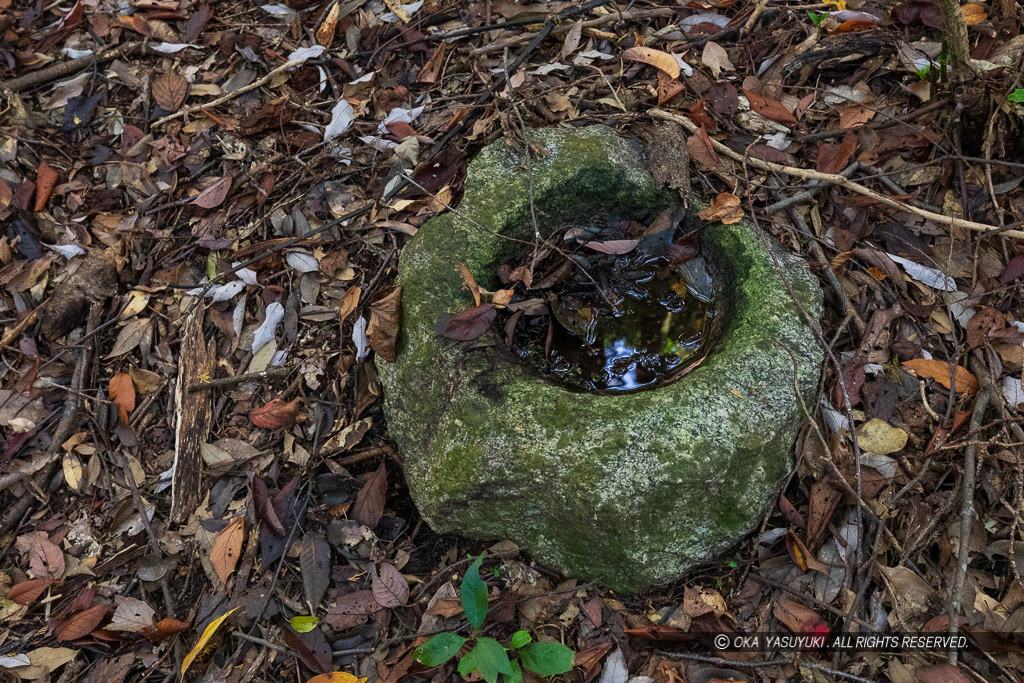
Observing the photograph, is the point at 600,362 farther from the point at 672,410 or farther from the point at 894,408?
the point at 894,408

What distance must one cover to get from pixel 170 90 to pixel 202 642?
2507 millimetres

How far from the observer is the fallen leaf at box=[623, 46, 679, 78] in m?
2.65

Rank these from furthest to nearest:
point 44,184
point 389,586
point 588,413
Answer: point 44,184 < point 389,586 < point 588,413

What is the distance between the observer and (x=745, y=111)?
105 inches

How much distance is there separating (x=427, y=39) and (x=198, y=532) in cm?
231

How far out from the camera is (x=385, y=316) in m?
2.23

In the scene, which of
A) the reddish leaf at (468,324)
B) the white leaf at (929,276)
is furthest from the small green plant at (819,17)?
the reddish leaf at (468,324)

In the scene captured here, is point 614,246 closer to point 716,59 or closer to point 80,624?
point 716,59

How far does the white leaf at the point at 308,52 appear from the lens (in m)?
3.05

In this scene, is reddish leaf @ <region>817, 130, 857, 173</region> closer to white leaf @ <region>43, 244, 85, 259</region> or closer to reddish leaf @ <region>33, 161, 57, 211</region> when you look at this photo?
white leaf @ <region>43, 244, 85, 259</region>

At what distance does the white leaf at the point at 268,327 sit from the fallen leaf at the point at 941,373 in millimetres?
2341

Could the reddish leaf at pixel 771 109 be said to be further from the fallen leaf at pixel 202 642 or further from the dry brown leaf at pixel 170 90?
the fallen leaf at pixel 202 642

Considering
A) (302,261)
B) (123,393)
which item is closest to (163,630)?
(123,393)

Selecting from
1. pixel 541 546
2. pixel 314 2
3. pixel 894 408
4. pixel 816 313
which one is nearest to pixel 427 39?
pixel 314 2
